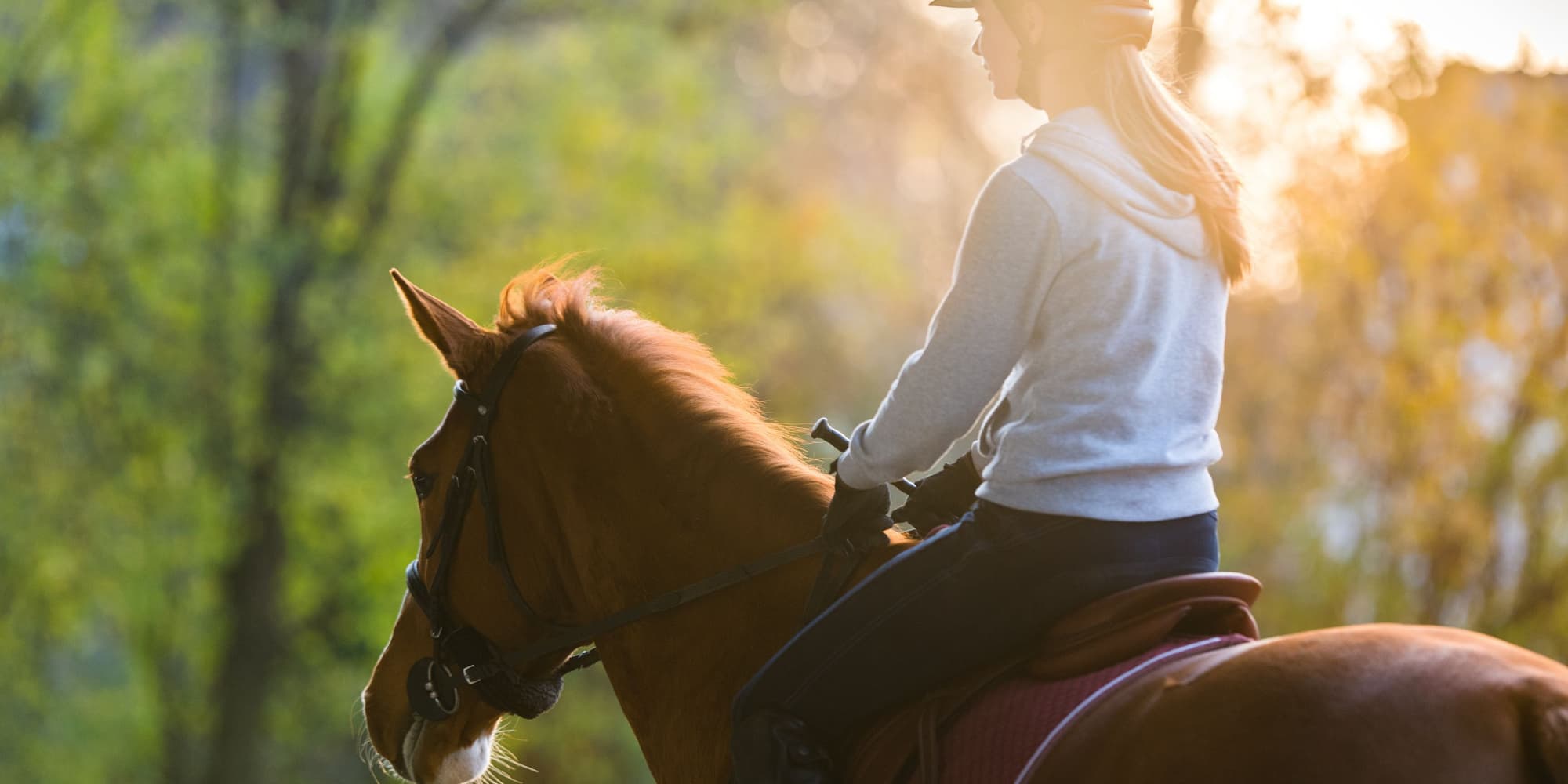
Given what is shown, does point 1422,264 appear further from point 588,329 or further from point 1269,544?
point 588,329

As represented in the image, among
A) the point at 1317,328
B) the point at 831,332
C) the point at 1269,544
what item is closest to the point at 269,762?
the point at 831,332

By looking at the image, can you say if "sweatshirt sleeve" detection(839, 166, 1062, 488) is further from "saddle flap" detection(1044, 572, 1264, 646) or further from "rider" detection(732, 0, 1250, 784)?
"saddle flap" detection(1044, 572, 1264, 646)

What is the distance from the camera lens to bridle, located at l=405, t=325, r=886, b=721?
3012mm

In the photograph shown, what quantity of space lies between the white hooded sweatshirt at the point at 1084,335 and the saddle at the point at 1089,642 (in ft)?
0.44

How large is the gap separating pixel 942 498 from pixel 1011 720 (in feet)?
1.95

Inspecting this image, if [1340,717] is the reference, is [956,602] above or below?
above

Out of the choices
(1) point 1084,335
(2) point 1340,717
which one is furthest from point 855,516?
(2) point 1340,717

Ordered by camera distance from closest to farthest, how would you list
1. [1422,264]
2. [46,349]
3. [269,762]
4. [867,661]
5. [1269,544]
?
[867,661] → [1422,264] → [1269,544] → [46,349] → [269,762]

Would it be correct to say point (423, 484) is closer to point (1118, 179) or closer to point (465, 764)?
point (465, 764)

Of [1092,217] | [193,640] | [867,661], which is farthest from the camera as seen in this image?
[193,640]

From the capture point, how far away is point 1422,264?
31.9 feet

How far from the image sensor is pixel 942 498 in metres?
2.72

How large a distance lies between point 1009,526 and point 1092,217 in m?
0.53

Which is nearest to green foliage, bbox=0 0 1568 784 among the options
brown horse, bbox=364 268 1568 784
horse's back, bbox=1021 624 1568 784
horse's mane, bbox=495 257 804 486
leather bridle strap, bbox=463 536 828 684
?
horse's mane, bbox=495 257 804 486
